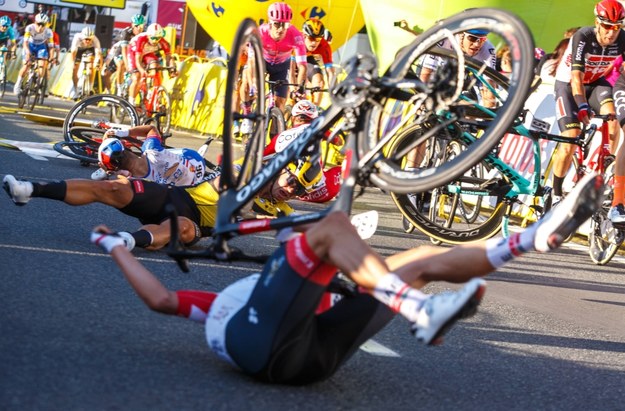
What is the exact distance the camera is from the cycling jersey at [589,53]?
10.3 metres

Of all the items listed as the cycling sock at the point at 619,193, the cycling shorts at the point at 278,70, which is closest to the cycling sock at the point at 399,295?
the cycling sock at the point at 619,193

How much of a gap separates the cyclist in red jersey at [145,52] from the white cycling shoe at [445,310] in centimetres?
1767

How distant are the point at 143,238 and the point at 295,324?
3.44 metres

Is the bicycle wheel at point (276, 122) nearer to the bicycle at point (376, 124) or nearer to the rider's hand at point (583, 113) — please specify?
the rider's hand at point (583, 113)

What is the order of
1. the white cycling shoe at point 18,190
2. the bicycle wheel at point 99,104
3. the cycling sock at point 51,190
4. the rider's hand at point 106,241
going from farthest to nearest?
the bicycle wheel at point 99,104 < the cycling sock at point 51,190 < the white cycling shoe at point 18,190 < the rider's hand at point 106,241

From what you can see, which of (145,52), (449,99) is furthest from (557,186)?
(145,52)

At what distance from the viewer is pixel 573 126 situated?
10.4 meters

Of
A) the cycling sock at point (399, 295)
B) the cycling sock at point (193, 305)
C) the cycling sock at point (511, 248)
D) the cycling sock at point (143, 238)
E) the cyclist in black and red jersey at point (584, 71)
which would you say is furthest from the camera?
the cyclist in black and red jersey at point (584, 71)

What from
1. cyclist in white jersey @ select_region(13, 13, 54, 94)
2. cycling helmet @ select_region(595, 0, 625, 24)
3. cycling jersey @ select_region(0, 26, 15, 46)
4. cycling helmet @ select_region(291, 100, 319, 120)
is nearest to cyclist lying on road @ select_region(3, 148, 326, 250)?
cycling helmet @ select_region(291, 100, 319, 120)

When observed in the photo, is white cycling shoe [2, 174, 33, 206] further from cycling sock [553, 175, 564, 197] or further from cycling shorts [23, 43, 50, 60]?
cycling shorts [23, 43, 50, 60]

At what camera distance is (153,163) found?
923 centimetres

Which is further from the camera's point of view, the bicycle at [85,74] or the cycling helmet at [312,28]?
the bicycle at [85,74]

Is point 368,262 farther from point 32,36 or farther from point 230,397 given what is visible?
point 32,36

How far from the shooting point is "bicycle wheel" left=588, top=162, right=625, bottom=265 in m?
10.2
